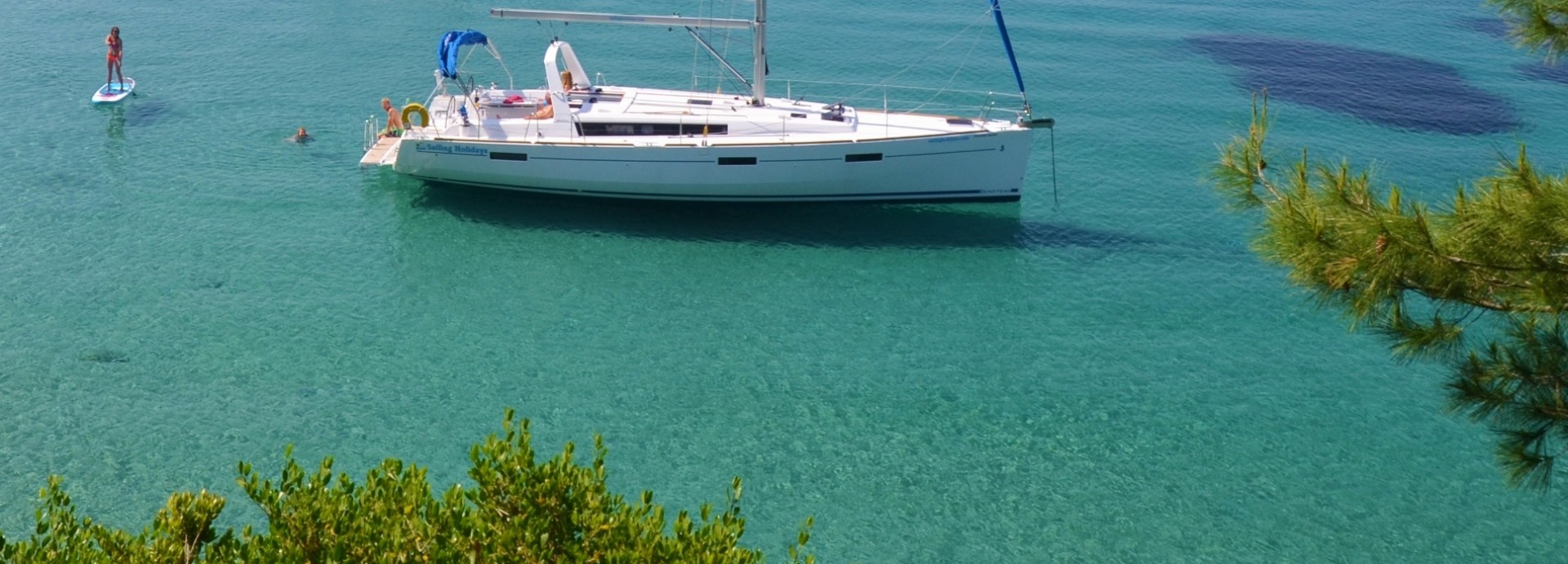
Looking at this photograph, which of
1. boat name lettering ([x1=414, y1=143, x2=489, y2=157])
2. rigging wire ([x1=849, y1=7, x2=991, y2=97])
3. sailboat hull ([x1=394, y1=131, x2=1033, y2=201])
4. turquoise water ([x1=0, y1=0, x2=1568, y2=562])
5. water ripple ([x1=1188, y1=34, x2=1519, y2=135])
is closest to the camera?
turquoise water ([x1=0, y1=0, x2=1568, y2=562])

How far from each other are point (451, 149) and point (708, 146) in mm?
5158

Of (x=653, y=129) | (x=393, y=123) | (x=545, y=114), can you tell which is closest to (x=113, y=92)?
(x=393, y=123)

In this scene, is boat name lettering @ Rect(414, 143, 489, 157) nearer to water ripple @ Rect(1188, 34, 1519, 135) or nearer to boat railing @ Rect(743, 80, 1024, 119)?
boat railing @ Rect(743, 80, 1024, 119)

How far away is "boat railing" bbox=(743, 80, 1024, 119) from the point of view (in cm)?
3262

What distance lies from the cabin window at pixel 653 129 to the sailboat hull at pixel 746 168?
0.32 m

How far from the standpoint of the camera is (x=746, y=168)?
2736 cm

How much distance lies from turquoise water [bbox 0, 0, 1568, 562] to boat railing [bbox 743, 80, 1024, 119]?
970 mm

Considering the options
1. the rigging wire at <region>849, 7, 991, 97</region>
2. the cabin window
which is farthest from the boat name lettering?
the rigging wire at <region>849, 7, 991, 97</region>

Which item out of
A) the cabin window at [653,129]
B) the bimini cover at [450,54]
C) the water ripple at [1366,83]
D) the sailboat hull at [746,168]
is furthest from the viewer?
the water ripple at [1366,83]

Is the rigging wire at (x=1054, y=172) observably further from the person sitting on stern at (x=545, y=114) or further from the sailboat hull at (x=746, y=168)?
the person sitting on stern at (x=545, y=114)

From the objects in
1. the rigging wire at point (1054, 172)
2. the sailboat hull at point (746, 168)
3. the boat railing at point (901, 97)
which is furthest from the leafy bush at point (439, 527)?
the boat railing at point (901, 97)

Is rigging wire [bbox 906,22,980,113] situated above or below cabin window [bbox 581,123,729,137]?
above

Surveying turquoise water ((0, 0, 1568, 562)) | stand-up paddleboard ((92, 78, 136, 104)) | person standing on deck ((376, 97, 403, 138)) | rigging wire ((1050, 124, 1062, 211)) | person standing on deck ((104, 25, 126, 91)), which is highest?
person standing on deck ((104, 25, 126, 91))

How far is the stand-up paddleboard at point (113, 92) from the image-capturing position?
3247cm
